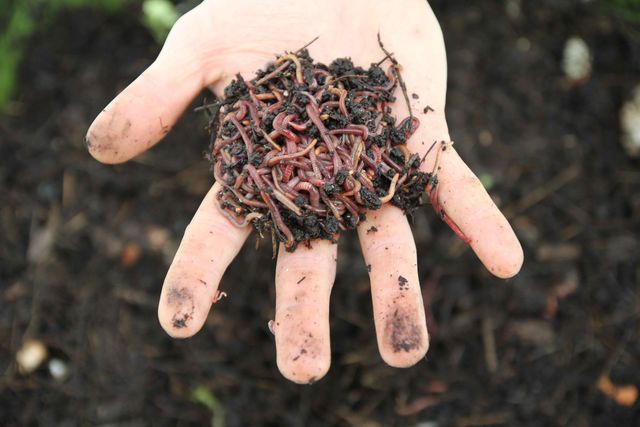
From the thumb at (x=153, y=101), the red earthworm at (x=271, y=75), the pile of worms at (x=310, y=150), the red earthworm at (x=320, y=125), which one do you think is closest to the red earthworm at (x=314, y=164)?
the pile of worms at (x=310, y=150)

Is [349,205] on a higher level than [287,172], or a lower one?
lower

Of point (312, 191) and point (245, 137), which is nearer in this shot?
point (312, 191)

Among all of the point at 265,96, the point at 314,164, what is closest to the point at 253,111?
the point at 265,96

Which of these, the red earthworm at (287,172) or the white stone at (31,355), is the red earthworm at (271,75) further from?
the white stone at (31,355)

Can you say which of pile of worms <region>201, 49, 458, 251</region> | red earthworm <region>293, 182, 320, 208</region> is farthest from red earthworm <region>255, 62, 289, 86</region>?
red earthworm <region>293, 182, 320, 208</region>

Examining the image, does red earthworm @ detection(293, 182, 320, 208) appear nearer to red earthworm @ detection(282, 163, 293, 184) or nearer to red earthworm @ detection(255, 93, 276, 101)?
red earthworm @ detection(282, 163, 293, 184)

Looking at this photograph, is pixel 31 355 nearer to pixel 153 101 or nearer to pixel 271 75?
pixel 153 101
